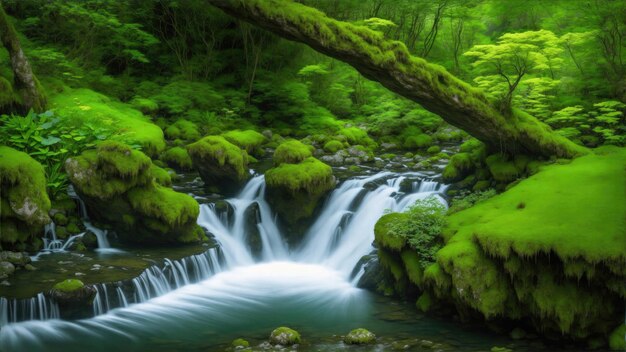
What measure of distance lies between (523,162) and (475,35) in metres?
19.0

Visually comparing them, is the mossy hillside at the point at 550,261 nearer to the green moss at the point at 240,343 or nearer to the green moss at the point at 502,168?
the green moss at the point at 502,168

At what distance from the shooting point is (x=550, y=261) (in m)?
8.15

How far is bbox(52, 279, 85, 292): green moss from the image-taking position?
8.98 meters

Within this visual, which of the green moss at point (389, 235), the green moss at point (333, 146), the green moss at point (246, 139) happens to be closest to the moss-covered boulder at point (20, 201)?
the green moss at point (389, 235)

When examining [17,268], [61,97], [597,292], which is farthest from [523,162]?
[61,97]

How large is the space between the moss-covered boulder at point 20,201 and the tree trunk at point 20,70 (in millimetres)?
3766

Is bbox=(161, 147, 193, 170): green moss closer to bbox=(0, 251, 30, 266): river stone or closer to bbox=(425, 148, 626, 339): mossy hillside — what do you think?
bbox=(0, 251, 30, 266): river stone

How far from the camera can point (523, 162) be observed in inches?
507

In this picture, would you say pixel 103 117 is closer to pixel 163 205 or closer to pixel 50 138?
pixel 50 138

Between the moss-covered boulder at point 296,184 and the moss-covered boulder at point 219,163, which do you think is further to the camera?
the moss-covered boulder at point 219,163

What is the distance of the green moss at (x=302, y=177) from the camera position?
558 inches

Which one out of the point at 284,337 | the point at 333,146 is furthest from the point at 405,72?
the point at 333,146

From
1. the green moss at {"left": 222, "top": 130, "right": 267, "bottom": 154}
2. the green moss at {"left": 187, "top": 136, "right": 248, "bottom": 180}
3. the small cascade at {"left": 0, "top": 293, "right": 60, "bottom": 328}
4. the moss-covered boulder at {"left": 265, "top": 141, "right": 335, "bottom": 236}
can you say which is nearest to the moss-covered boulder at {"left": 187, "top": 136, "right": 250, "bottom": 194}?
the green moss at {"left": 187, "top": 136, "right": 248, "bottom": 180}

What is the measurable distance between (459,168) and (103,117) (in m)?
11.0
